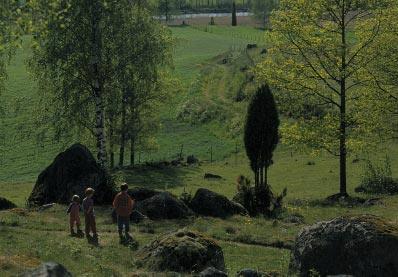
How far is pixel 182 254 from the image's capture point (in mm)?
18578

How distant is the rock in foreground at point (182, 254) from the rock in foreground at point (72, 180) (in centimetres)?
1441

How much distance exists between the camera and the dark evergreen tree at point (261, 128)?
34.7 metres

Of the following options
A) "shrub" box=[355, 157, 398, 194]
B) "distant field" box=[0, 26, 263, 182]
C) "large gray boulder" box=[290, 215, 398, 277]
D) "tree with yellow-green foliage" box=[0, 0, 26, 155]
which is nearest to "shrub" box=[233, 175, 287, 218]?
"shrub" box=[355, 157, 398, 194]

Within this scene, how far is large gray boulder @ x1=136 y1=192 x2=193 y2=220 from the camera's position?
2973cm

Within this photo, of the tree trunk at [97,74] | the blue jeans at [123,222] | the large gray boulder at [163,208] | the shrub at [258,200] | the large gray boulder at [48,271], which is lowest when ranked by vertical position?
the shrub at [258,200]

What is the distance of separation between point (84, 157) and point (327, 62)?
725 inches

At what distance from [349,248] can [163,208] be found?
45.9ft

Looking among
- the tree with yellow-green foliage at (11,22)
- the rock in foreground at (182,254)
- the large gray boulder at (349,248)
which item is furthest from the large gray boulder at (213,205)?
the tree with yellow-green foliage at (11,22)

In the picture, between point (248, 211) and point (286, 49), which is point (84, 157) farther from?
point (286, 49)

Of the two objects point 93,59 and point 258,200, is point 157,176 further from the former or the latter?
point 258,200

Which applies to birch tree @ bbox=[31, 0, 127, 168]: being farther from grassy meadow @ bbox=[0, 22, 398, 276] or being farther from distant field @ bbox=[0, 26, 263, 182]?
distant field @ bbox=[0, 26, 263, 182]

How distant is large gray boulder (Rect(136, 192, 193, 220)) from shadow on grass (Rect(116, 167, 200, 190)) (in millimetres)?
16842

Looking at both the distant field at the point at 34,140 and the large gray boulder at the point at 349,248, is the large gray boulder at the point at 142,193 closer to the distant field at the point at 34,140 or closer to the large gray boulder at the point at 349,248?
the large gray boulder at the point at 349,248


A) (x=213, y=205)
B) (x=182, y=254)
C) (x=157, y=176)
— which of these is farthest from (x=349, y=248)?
(x=157, y=176)
